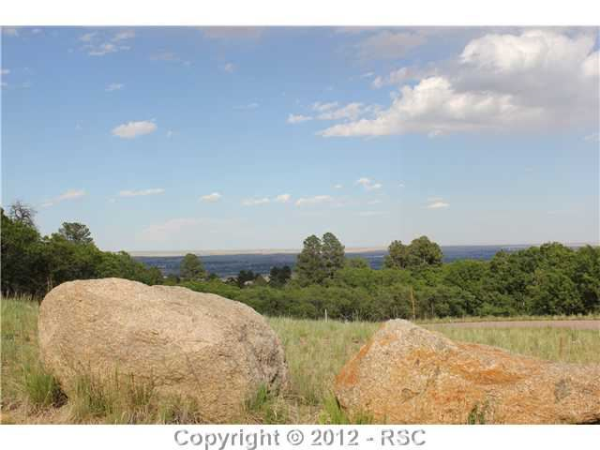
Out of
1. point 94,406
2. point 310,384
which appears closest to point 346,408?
point 310,384

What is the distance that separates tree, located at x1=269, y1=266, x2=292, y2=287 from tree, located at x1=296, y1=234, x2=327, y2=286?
1498 mm

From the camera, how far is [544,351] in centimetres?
1081

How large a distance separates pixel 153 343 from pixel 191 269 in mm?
34555

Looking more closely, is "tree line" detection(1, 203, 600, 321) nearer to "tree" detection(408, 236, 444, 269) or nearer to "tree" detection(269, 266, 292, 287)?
"tree" detection(269, 266, 292, 287)

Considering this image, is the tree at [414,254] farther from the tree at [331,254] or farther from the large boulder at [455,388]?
the large boulder at [455,388]

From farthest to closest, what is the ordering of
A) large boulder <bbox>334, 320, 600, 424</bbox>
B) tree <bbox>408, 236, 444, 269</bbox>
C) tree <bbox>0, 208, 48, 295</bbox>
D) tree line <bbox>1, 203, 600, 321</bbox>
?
tree <bbox>408, 236, 444, 269</bbox> → tree line <bbox>1, 203, 600, 321</bbox> → tree <bbox>0, 208, 48, 295</bbox> → large boulder <bbox>334, 320, 600, 424</bbox>

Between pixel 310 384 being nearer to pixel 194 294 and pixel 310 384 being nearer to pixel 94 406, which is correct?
pixel 194 294

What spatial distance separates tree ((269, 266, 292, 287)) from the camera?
4052 centimetres

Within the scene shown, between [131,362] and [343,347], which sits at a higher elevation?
[131,362]

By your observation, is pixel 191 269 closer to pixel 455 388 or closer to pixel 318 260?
pixel 318 260

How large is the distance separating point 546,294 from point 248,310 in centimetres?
3564

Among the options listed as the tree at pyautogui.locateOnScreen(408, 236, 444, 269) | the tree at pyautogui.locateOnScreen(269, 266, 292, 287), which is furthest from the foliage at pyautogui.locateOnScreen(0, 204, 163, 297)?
the tree at pyautogui.locateOnScreen(408, 236, 444, 269)

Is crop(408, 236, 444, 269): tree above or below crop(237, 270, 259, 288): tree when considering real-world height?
above

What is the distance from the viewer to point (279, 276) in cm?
4188
